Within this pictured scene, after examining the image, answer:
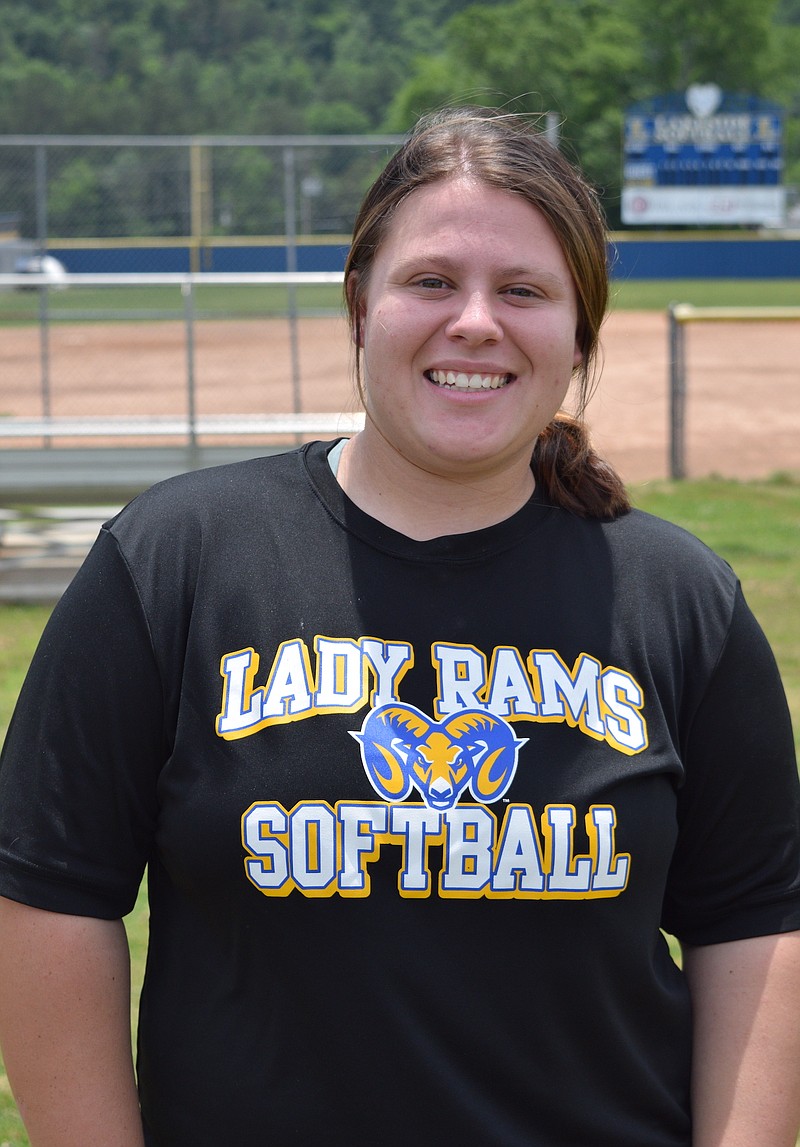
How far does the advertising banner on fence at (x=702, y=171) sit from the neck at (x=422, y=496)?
34632 mm

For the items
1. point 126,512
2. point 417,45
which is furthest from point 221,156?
point 417,45

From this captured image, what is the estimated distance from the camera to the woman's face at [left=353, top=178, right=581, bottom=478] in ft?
4.70

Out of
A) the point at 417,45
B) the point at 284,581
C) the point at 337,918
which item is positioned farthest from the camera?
the point at 417,45

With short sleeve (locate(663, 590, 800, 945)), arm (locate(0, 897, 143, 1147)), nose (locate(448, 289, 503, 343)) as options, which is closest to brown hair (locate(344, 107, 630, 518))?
nose (locate(448, 289, 503, 343))

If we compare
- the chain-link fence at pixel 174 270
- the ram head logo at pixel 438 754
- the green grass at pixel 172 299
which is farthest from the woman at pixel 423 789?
the green grass at pixel 172 299

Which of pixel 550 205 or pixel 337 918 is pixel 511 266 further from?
pixel 337 918

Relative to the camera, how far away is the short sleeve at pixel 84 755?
1373 millimetres

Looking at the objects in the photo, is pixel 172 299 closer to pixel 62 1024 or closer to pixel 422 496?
pixel 422 496

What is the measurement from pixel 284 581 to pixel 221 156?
88.2 ft

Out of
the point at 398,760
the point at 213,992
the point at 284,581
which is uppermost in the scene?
the point at 284,581

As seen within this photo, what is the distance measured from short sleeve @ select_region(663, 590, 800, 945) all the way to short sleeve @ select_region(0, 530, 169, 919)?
574mm

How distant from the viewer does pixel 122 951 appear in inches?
56.0

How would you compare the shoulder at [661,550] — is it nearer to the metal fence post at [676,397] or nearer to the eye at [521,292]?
the eye at [521,292]

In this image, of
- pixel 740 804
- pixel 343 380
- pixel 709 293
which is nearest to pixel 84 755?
pixel 740 804
